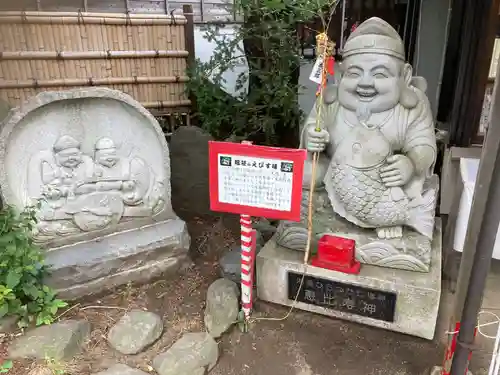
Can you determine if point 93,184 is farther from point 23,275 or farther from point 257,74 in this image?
point 257,74

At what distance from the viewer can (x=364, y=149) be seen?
10.4 ft

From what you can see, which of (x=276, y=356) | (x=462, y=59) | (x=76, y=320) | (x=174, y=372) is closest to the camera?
(x=174, y=372)

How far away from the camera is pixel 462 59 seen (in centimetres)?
457

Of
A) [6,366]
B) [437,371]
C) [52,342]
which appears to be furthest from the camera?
[52,342]

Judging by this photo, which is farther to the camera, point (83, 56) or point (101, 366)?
point (83, 56)

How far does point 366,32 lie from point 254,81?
2152 millimetres

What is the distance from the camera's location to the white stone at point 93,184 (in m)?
3.36

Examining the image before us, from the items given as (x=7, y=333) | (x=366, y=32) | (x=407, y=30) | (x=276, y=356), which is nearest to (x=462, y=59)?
(x=407, y=30)

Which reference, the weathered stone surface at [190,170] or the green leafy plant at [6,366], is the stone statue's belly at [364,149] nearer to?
the weathered stone surface at [190,170]

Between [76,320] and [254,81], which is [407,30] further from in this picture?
[76,320]

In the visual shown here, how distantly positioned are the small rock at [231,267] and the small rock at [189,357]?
0.69m

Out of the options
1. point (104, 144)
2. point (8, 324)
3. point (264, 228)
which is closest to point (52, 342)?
point (8, 324)

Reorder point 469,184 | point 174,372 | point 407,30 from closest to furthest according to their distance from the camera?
1. point 174,372
2. point 469,184
3. point 407,30

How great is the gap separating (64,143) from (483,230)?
2.96 metres
